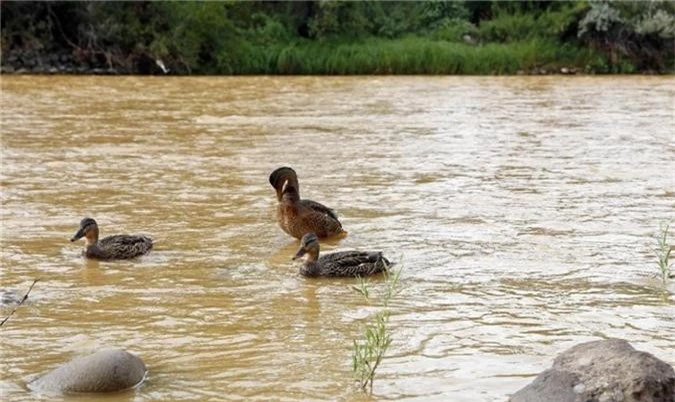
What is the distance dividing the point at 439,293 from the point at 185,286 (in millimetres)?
1903

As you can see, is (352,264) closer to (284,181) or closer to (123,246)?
(123,246)

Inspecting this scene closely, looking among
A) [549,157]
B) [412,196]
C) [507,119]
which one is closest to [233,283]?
[412,196]

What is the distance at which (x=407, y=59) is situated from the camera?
133 feet

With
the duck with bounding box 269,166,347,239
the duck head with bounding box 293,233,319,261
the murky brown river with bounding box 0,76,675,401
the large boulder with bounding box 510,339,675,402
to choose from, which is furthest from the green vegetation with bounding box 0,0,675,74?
the large boulder with bounding box 510,339,675,402

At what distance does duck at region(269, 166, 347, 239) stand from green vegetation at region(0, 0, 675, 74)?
2812cm

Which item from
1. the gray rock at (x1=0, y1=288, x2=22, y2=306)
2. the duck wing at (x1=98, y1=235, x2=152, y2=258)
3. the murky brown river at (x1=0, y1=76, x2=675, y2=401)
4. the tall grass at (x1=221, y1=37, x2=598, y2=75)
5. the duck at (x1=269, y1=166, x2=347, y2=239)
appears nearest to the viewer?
the murky brown river at (x1=0, y1=76, x2=675, y2=401)

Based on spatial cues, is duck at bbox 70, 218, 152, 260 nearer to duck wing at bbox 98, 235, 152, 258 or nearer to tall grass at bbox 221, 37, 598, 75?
duck wing at bbox 98, 235, 152, 258

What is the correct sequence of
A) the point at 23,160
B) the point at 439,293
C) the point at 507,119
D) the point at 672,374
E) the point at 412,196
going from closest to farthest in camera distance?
the point at 672,374 < the point at 439,293 < the point at 412,196 < the point at 23,160 < the point at 507,119

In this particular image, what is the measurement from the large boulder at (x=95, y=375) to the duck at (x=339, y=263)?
9.40ft

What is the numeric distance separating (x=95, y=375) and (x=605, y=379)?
2649mm

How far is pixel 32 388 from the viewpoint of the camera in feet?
21.3

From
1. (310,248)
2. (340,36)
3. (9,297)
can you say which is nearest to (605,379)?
(310,248)

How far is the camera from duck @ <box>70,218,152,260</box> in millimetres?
9883

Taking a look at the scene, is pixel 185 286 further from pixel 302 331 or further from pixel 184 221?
pixel 184 221
